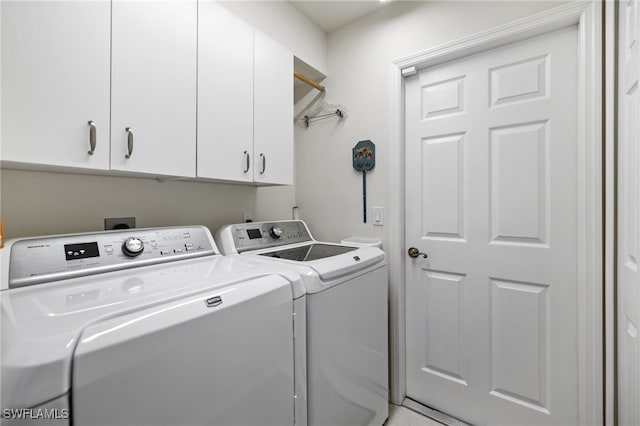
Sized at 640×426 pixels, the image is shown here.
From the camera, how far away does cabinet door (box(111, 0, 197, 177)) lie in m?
1.09

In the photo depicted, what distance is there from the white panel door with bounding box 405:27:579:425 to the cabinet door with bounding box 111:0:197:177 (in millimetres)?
1373

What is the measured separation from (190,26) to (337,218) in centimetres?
146

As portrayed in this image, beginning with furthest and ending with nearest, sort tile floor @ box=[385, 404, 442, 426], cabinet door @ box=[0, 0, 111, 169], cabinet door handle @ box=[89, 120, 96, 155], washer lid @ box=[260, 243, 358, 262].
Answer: tile floor @ box=[385, 404, 442, 426], washer lid @ box=[260, 243, 358, 262], cabinet door handle @ box=[89, 120, 96, 155], cabinet door @ box=[0, 0, 111, 169]

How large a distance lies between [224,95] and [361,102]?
1.04 meters

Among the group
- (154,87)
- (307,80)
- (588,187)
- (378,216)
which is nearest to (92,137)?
(154,87)

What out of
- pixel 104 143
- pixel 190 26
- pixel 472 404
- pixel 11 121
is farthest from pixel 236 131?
pixel 472 404

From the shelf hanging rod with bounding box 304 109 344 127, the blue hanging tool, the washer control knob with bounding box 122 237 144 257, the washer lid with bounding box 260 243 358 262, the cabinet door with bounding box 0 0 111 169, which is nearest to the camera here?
the cabinet door with bounding box 0 0 111 169

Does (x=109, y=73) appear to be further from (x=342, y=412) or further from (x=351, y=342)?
(x=342, y=412)

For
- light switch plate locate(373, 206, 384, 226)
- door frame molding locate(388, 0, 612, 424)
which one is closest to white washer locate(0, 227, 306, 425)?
light switch plate locate(373, 206, 384, 226)

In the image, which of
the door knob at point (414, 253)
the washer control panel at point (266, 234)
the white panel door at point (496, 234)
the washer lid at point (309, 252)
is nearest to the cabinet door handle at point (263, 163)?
the washer control panel at point (266, 234)

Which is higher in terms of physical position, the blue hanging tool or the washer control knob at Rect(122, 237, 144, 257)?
the blue hanging tool

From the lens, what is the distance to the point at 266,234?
5.75ft

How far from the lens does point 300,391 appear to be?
3.51 ft

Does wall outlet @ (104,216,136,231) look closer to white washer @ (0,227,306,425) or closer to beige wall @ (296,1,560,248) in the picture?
white washer @ (0,227,306,425)
